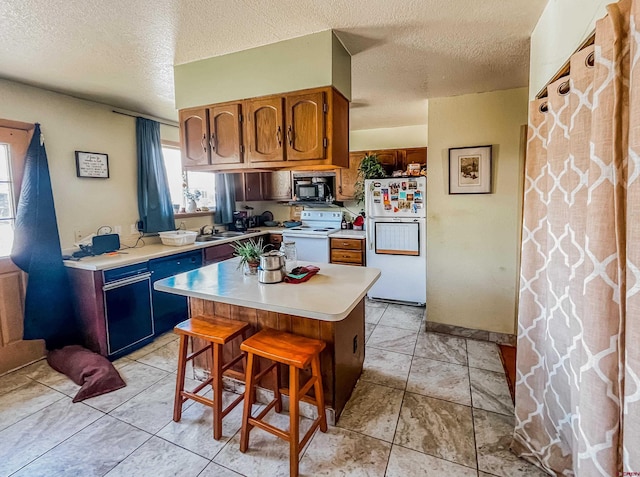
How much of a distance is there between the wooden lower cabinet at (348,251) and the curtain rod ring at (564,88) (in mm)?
2979

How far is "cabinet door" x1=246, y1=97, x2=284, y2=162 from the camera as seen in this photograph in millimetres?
2203

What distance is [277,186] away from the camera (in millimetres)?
5051

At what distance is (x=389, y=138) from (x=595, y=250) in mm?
3973

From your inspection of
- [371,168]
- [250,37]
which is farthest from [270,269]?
[371,168]

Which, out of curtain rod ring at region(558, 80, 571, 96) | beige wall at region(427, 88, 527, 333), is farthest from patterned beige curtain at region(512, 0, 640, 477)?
beige wall at region(427, 88, 527, 333)

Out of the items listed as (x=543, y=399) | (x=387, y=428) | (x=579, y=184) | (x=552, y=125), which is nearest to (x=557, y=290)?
(x=579, y=184)

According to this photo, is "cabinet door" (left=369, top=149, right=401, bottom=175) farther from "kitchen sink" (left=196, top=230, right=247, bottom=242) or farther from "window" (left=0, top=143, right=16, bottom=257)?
"window" (left=0, top=143, right=16, bottom=257)

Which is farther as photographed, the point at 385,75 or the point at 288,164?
the point at 385,75

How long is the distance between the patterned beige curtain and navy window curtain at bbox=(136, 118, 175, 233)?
3.55 m

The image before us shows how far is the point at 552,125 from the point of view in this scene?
56.4 inches

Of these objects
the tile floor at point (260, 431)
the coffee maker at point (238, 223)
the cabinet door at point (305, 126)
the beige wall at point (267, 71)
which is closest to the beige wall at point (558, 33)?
the beige wall at point (267, 71)

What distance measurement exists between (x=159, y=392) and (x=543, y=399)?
2.43m

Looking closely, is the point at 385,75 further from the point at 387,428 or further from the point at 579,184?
the point at 387,428

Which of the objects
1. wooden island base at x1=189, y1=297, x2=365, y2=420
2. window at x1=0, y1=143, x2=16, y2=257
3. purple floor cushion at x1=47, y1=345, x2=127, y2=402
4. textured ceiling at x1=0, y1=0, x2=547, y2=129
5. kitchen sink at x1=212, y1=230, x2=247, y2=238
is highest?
textured ceiling at x1=0, y1=0, x2=547, y2=129
